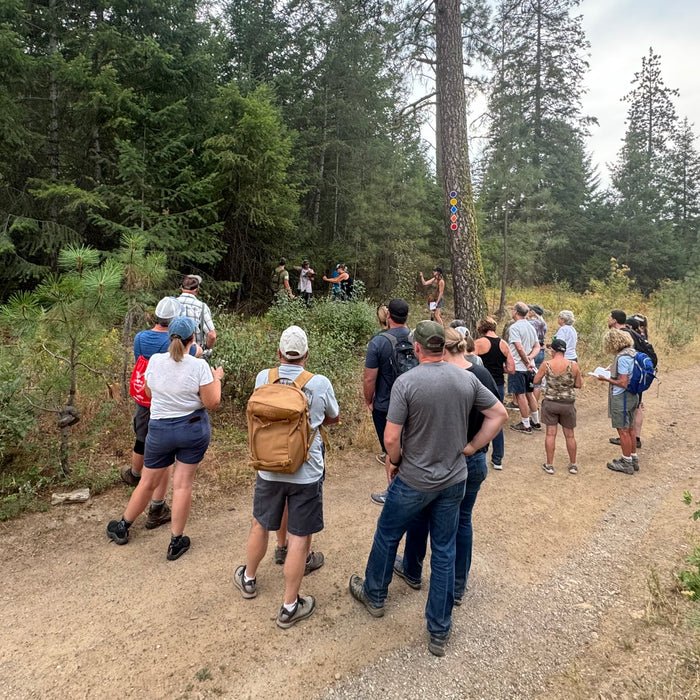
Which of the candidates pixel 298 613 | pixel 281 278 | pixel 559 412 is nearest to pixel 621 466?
pixel 559 412

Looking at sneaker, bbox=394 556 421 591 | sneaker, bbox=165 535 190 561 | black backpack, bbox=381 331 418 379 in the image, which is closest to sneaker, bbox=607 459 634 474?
black backpack, bbox=381 331 418 379

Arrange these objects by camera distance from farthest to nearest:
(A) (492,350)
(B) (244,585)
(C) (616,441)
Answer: (C) (616,441) < (A) (492,350) < (B) (244,585)

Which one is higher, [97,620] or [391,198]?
[391,198]

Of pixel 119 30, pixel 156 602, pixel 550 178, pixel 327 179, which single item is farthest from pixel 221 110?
pixel 550 178

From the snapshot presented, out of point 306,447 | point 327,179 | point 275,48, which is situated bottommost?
point 306,447

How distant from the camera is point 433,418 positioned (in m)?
2.64

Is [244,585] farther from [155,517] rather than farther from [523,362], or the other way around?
[523,362]

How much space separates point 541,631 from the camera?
9.48 ft

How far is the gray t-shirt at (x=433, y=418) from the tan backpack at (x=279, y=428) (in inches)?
22.6

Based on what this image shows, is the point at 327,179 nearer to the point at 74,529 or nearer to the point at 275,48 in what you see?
the point at 275,48

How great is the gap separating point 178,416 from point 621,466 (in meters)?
5.40

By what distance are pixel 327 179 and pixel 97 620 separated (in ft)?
47.2

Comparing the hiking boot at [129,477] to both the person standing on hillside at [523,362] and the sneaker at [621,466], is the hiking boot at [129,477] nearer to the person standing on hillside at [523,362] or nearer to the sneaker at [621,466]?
the person standing on hillside at [523,362]

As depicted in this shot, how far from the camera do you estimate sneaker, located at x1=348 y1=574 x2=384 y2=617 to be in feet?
9.80
